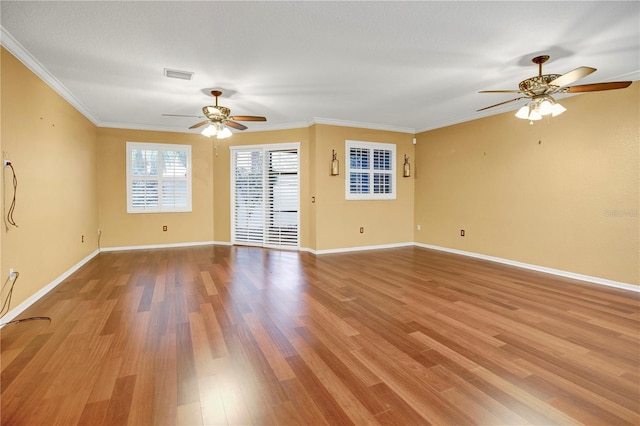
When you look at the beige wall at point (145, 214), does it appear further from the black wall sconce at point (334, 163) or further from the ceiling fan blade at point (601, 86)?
Result: the ceiling fan blade at point (601, 86)

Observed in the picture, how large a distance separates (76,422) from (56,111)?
4.08 m

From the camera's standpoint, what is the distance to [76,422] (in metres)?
1.57

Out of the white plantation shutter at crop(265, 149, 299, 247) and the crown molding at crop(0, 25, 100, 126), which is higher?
the crown molding at crop(0, 25, 100, 126)

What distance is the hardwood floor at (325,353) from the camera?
1679mm

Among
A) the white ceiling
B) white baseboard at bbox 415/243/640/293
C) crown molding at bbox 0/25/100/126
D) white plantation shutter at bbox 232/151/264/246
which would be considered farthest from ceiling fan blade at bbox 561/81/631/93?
crown molding at bbox 0/25/100/126

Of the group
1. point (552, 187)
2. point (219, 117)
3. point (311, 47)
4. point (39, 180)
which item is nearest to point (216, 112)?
point (219, 117)

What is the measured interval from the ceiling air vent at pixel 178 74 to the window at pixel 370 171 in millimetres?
3313

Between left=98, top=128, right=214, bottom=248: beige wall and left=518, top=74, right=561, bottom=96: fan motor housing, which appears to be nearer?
left=518, top=74, right=561, bottom=96: fan motor housing

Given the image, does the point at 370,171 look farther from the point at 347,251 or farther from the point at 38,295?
the point at 38,295

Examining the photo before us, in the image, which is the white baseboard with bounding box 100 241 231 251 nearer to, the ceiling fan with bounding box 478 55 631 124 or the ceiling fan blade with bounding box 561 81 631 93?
the ceiling fan with bounding box 478 55 631 124

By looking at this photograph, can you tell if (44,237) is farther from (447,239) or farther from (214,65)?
(447,239)

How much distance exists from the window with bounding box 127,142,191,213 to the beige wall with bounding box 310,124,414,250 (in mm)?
2946

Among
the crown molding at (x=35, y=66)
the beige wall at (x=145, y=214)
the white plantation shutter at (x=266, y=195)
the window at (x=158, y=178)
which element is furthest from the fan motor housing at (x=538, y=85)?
the window at (x=158, y=178)

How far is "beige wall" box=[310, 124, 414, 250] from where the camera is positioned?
6.05 meters
